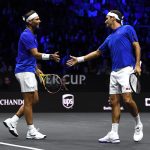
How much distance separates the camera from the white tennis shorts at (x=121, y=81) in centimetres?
766

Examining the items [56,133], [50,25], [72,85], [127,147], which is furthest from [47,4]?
[127,147]

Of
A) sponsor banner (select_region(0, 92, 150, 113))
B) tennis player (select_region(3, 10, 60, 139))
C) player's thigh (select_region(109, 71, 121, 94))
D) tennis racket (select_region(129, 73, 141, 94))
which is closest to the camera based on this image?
tennis racket (select_region(129, 73, 141, 94))

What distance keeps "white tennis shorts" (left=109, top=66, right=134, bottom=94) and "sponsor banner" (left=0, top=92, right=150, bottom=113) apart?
666 centimetres

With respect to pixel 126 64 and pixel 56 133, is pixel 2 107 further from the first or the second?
pixel 126 64

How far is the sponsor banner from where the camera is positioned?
1426 centimetres

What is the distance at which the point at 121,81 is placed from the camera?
302 inches

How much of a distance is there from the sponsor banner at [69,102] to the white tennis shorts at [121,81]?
6664 mm

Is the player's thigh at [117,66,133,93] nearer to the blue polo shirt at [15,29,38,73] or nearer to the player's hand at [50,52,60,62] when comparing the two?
the player's hand at [50,52,60,62]

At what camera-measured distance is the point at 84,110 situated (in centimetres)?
1446

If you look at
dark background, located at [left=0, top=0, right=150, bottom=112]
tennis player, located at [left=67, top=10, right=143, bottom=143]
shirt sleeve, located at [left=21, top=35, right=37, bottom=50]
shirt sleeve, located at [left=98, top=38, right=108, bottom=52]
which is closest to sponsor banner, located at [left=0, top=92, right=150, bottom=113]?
dark background, located at [left=0, top=0, right=150, bottom=112]

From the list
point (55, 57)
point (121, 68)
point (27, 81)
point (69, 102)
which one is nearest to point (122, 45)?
point (121, 68)

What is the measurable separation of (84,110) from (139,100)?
154 cm

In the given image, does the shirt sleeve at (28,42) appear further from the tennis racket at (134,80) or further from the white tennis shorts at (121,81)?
the tennis racket at (134,80)

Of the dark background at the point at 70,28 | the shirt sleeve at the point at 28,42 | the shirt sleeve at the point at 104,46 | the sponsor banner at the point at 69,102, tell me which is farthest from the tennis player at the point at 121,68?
the dark background at the point at 70,28
